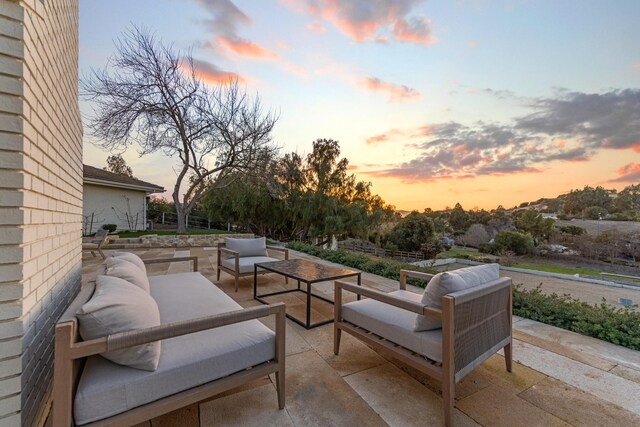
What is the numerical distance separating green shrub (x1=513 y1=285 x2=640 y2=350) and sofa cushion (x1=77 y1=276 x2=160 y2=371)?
3778mm

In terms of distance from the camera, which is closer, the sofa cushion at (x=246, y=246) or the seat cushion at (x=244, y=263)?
the seat cushion at (x=244, y=263)

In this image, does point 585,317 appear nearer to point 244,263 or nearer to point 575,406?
point 575,406

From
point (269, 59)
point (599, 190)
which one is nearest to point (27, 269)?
point (269, 59)

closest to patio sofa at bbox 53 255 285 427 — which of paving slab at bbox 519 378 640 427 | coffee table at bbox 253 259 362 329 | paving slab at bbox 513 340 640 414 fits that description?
coffee table at bbox 253 259 362 329

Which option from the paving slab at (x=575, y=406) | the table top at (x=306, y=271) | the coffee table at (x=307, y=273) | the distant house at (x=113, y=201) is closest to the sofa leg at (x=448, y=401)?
the paving slab at (x=575, y=406)

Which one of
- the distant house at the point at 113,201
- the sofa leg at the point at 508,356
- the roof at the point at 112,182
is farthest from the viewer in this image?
the distant house at the point at 113,201

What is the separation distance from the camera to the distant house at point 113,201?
11062 mm

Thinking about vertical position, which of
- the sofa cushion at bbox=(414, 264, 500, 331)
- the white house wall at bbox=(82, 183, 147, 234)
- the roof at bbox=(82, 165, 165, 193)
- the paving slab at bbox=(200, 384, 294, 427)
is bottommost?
the paving slab at bbox=(200, 384, 294, 427)

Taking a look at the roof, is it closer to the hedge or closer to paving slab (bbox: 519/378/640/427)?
the hedge

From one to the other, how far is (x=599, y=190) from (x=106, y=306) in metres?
46.7

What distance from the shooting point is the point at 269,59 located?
6.42 metres

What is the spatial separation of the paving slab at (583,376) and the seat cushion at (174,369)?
213 cm

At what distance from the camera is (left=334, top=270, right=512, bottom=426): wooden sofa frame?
1548 mm

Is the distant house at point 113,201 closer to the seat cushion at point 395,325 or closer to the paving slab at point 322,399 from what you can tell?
the paving slab at point 322,399
